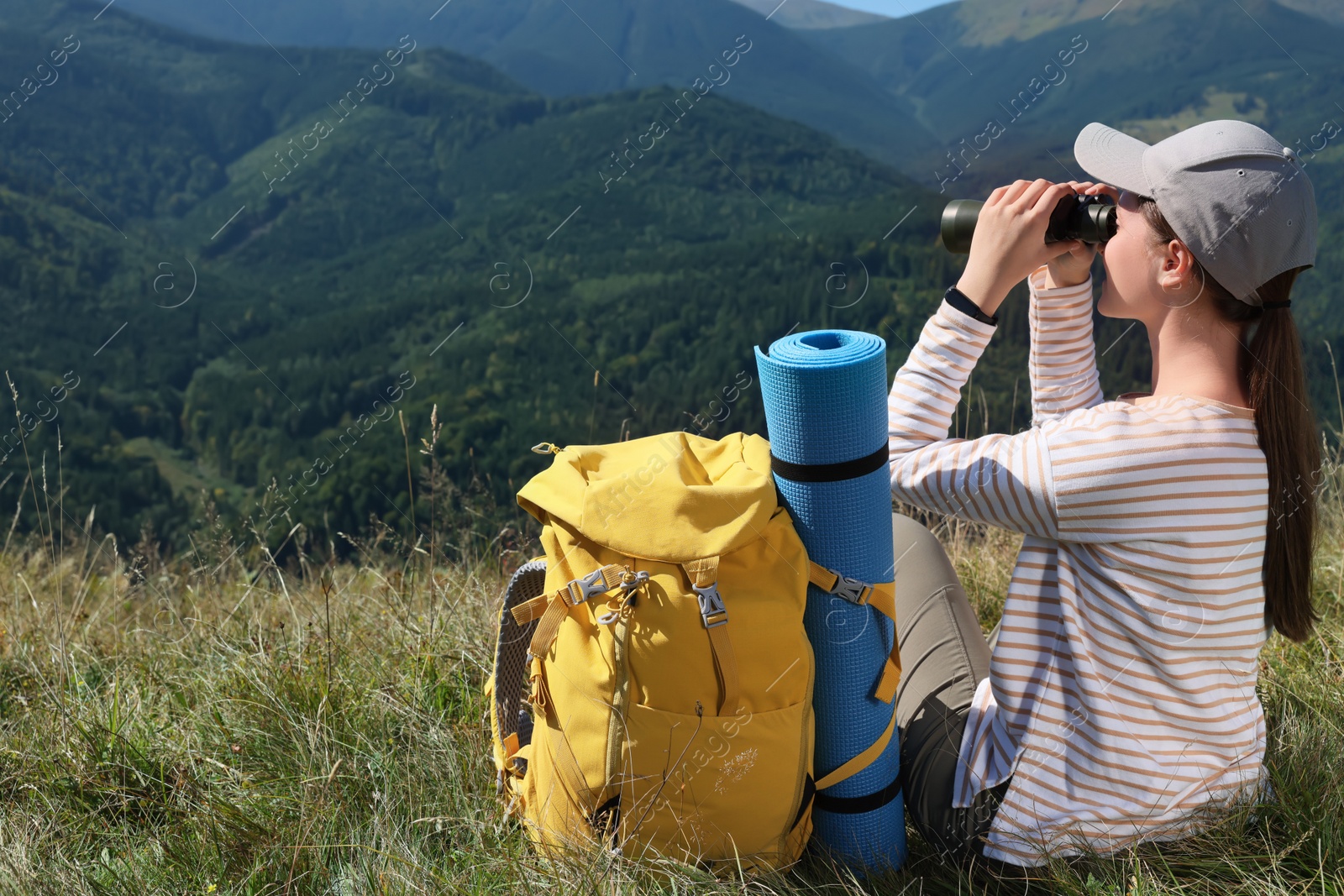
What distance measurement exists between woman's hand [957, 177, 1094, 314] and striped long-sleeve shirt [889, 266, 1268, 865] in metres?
0.06

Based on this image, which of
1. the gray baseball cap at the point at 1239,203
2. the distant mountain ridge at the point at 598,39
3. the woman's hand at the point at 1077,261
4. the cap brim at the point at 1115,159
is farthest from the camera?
the distant mountain ridge at the point at 598,39

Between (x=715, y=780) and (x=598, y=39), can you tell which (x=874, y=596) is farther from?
(x=598, y=39)

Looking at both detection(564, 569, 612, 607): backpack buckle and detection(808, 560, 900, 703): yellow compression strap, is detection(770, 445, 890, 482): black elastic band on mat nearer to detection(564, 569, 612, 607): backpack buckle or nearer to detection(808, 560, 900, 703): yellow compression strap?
detection(808, 560, 900, 703): yellow compression strap

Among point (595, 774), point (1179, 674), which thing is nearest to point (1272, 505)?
point (1179, 674)

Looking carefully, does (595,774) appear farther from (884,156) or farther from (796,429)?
(884,156)

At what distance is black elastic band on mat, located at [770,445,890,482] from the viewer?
131 centimetres

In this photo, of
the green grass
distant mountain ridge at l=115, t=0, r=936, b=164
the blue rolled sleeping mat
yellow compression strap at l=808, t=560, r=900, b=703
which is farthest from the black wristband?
distant mountain ridge at l=115, t=0, r=936, b=164

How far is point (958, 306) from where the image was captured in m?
1.41

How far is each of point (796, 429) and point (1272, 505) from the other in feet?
2.15

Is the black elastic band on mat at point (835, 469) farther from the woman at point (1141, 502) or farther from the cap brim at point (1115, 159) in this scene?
Answer: the cap brim at point (1115, 159)

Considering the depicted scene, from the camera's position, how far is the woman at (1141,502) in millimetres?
1270

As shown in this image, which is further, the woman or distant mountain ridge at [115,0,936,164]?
distant mountain ridge at [115,0,936,164]

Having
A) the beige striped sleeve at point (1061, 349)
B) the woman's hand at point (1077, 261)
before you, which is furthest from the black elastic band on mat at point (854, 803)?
the woman's hand at point (1077, 261)

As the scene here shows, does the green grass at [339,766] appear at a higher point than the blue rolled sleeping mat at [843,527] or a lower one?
lower
